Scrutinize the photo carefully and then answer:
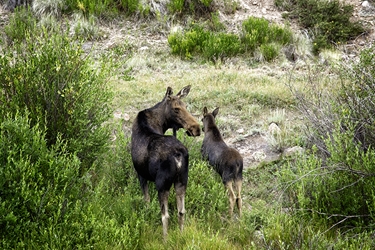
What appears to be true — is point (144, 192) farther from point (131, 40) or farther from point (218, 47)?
point (131, 40)

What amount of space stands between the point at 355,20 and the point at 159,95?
1049cm

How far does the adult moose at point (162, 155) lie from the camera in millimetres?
4871

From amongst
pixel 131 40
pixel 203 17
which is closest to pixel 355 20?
pixel 203 17

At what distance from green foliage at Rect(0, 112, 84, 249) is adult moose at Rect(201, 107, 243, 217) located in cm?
219

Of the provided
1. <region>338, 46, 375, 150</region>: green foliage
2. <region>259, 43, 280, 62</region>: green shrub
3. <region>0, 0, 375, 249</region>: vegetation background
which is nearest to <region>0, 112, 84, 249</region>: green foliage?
<region>0, 0, 375, 249</region>: vegetation background

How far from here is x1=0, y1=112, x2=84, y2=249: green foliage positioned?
4.02 m

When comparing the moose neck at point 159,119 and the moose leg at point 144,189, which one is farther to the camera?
the moose neck at point 159,119

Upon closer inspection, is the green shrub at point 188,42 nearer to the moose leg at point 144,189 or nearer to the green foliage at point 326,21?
the green foliage at point 326,21

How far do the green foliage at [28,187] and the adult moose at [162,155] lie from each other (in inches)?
37.6

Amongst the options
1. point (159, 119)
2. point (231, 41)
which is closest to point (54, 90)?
point (159, 119)

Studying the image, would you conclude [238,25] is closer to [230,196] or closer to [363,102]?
[363,102]

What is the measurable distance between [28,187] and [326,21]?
1387 cm

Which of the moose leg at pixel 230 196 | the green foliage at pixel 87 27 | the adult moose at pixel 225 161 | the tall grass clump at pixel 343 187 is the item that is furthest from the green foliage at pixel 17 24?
the tall grass clump at pixel 343 187

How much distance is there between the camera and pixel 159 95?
32.7ft
